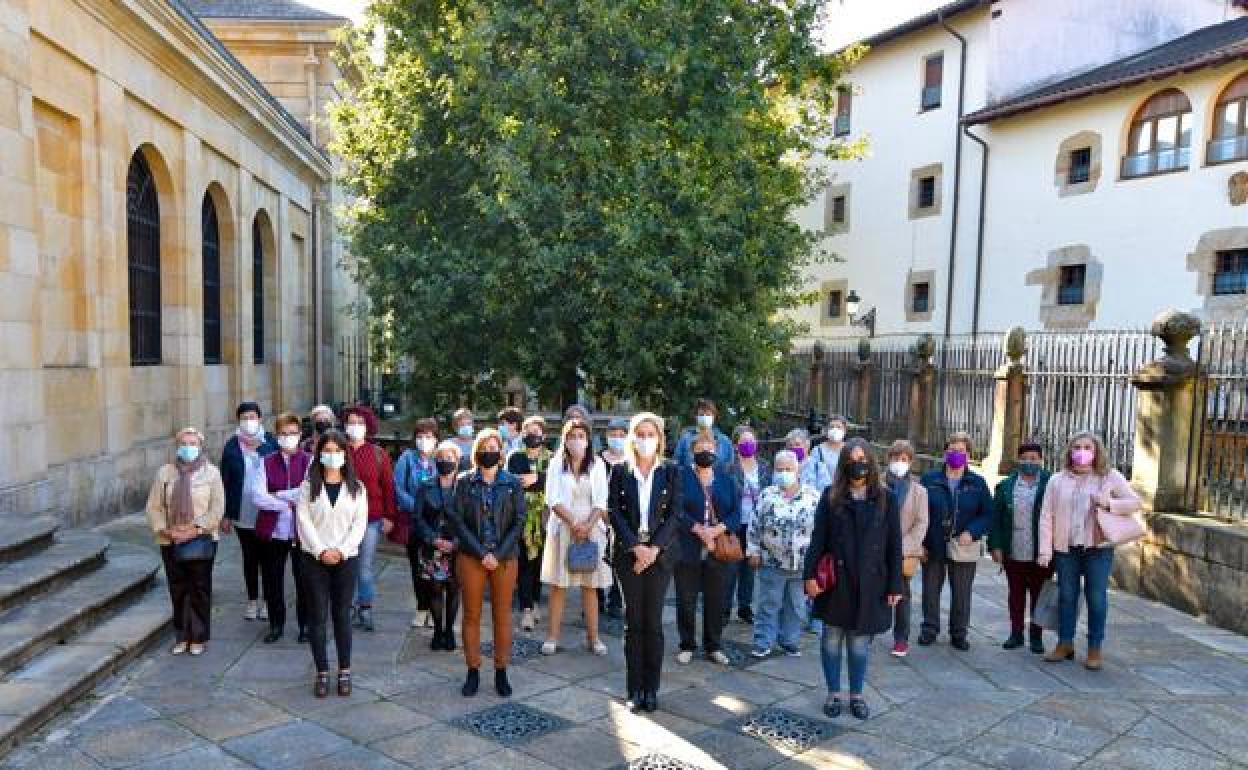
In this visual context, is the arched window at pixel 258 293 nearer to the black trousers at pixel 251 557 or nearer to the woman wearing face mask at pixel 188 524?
the black trousers at pixel 251 557

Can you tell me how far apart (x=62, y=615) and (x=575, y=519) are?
3.82m

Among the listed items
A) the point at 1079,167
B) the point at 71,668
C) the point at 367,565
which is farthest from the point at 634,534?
the point at 1079,167

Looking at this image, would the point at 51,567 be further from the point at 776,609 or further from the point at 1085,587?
the point at 1085,587

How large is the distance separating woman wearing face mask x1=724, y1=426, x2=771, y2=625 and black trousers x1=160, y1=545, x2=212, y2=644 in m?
3.92

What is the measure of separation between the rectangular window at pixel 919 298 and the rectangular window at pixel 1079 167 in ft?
15.8

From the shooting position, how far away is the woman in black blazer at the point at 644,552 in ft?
18.4

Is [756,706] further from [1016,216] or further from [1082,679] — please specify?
[1016,216]

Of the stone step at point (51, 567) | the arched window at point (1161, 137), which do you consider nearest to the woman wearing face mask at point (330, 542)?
the stone step at point (51, 567)

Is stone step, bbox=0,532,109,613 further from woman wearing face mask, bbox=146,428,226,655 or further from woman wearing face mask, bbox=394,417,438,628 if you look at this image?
woman wearing face mask, bbox=394,417,438,628

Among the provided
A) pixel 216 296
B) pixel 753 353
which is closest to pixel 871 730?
pixel 753 353

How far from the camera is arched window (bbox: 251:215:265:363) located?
1717 centimetres

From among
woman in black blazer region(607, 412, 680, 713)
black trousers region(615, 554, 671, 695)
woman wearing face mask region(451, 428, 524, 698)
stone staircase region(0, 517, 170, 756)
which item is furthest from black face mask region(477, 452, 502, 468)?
stone staircase region(0, 517, 170, 756)

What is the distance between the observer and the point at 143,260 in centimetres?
1226

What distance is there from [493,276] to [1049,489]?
22.7ft
